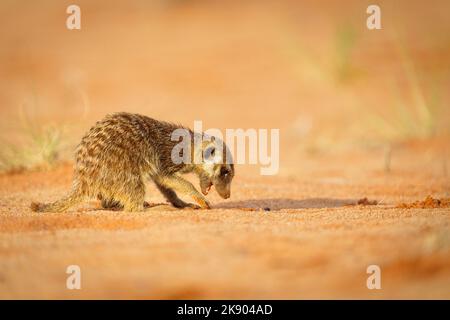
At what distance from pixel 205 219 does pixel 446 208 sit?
254cm

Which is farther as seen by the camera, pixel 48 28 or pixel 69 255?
pixel 48 28

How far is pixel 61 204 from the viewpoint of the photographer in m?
6.83

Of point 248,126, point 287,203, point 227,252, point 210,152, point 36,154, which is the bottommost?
point 227,252

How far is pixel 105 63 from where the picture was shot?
812 inches

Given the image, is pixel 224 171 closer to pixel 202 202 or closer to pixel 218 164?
pixel 218 164

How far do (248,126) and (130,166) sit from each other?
8.12 meters

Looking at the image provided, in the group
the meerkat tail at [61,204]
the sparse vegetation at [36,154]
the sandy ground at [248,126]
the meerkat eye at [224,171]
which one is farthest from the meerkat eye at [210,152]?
the sparse vegetation at [36,154]

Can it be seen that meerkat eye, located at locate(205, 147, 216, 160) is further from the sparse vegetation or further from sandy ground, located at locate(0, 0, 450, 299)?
the sparse vegetation

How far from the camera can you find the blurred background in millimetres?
12180

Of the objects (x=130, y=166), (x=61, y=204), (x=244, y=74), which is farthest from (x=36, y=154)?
(x=244, y=74)

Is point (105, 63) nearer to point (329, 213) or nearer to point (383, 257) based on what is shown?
point (329, 213)

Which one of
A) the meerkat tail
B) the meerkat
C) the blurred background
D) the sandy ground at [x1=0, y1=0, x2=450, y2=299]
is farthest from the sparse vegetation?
the meerkat tail

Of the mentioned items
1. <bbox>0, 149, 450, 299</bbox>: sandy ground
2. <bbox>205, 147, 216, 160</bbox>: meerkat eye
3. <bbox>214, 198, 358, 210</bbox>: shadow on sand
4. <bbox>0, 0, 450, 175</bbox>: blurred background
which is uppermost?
<bbox>0, 0, 450, 175</bbox>: blurred background
